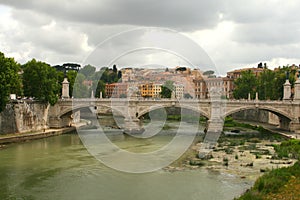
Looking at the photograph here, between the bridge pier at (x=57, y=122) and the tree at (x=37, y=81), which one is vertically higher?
the tree at (x=37, y=81)

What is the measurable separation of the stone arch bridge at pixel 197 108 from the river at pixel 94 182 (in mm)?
11874

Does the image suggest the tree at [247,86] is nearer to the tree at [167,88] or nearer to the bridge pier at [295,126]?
the tree at [167,88]

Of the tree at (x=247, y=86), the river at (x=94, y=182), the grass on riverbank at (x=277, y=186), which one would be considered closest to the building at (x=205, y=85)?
the tree at (x=247, y=86)

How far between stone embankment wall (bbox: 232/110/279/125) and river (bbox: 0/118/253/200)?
2365cm

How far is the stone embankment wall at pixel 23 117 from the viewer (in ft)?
85.8

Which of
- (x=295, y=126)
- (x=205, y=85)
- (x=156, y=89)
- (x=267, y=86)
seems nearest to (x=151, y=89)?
(x=156, y=89)

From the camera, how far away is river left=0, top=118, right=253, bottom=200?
1348 centimetres

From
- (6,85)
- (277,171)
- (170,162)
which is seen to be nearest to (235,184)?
(277,171)

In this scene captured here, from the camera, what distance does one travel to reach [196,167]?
17.7 meters

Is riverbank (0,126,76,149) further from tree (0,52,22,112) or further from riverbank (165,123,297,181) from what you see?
riverbank (165,123,297,181)

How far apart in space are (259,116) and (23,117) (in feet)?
86.3

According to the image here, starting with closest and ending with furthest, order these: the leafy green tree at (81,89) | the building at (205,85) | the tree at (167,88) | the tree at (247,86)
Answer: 1. the leafy green tree at (81,89)
2. the tree at (247,86)
3. the building at (205,85)
4. the tree at (167,88)

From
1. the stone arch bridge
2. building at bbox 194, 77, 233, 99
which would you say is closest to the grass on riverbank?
the stone arch bridge

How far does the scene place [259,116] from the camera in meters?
43.7
